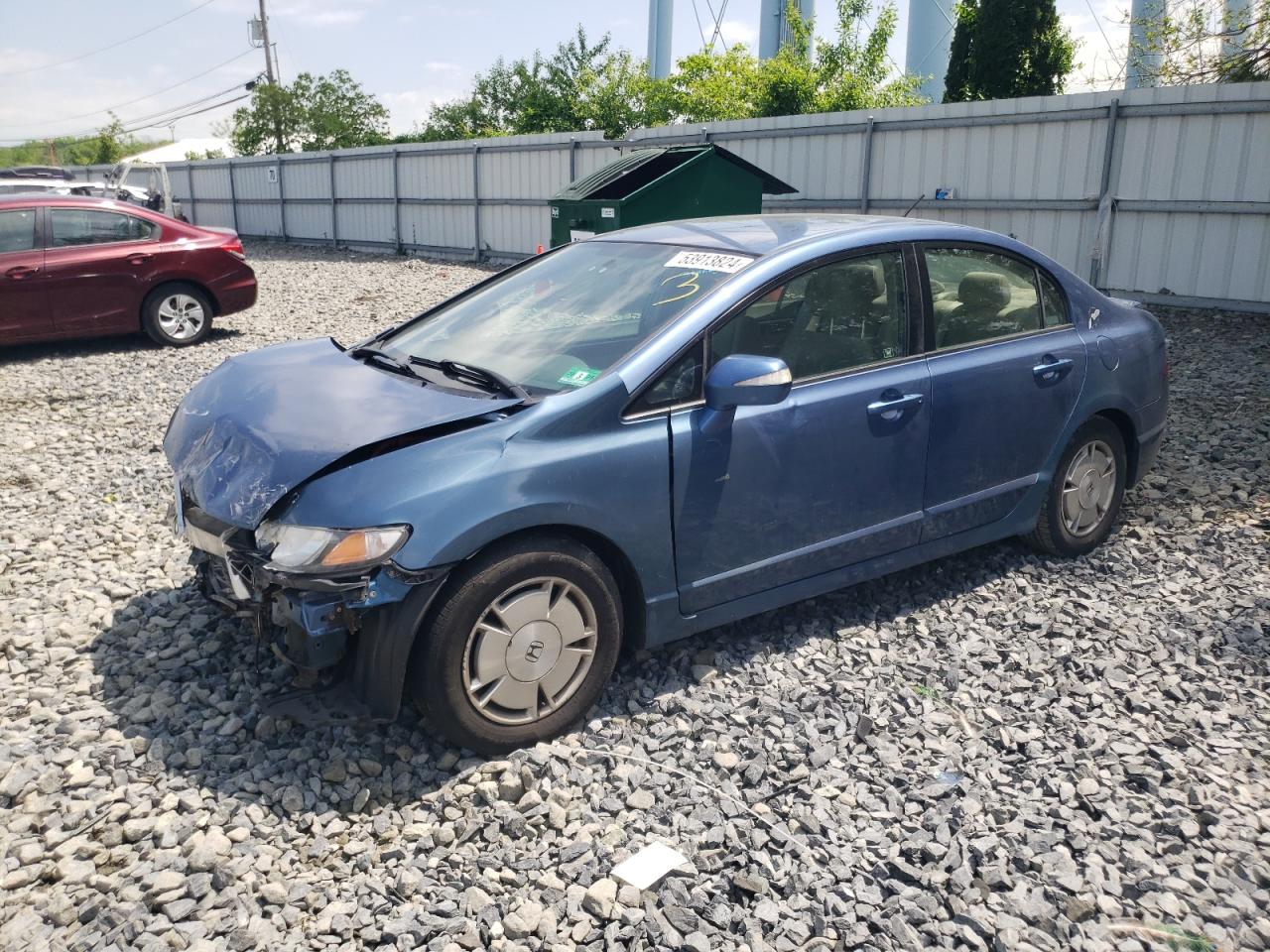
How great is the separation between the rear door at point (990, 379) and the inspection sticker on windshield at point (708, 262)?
2.95 feet

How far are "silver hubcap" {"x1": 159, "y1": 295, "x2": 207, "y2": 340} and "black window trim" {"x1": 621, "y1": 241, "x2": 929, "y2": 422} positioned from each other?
8.63 metres

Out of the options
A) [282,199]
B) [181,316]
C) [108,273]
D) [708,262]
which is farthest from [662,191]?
[282,199]

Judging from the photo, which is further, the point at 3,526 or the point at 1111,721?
the point at 3,526

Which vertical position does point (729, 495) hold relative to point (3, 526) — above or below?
above

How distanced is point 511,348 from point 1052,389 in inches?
93.1

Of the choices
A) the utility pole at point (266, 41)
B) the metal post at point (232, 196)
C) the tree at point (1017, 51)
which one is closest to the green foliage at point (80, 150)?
the utility pole at point (266, 41)

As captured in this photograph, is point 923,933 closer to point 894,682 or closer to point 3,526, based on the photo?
point 894,682

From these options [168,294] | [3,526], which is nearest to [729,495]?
[3,526]

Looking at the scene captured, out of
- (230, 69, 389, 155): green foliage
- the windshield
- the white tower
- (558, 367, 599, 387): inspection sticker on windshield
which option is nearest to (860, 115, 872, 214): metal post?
the windshield

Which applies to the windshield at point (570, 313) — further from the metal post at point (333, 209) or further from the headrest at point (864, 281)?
the metal post at point (333, 209)

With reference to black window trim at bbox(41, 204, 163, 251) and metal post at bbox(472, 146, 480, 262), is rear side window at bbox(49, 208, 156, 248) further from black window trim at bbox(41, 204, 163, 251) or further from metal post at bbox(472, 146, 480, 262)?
metal post at bbox(472, 146, 480, 262)

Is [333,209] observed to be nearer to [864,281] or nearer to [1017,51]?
[1017,51]

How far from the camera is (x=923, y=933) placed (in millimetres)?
2641

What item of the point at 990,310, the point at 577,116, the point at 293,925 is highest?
the point at 577,116
